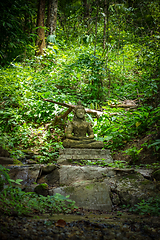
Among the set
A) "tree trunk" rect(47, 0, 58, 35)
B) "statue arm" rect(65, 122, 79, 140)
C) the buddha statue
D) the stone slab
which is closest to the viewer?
the stone slab

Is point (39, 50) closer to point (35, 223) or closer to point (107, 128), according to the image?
point (107, 128)

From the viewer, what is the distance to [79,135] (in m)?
5.70

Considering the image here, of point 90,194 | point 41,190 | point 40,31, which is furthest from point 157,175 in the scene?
point 40,31

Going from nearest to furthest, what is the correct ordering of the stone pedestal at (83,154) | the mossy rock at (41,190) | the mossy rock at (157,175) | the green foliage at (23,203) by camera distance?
the green foliage at (23,203), the mossy rock at (41,190), the mossy rock at (157,175), the stone pedestal at (83,154)

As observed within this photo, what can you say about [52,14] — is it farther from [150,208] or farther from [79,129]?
[150,208]

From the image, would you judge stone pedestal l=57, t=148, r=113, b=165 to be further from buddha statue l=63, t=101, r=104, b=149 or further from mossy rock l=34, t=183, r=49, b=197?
mossy rock l=34, t=183, r=49, b=197

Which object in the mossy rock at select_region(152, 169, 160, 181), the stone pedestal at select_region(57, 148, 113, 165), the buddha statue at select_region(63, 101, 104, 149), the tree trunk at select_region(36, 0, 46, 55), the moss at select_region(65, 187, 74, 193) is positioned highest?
the tree trunk at select_region(36, 0, 46, 55)

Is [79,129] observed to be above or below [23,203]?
above

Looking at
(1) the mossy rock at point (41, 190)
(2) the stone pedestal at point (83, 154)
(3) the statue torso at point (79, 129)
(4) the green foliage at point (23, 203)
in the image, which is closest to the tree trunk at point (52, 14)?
(3) the statue torso at point (79, 129)

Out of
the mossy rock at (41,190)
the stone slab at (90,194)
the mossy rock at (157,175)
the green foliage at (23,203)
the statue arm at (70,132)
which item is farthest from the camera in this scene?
the statue arm at (70,132)

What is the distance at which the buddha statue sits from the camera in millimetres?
5246

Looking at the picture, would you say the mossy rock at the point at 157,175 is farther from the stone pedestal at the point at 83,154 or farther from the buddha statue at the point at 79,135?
the buddha statue at the point at 79,135

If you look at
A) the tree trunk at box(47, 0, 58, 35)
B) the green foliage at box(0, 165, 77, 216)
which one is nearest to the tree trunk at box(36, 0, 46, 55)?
the tree trunk at box(47, 0, 58, 35)

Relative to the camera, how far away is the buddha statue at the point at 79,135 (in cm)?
525
